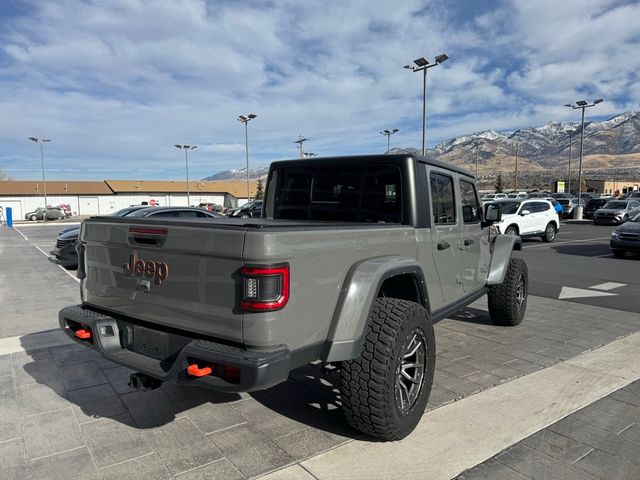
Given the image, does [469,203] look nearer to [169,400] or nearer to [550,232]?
[169,400]

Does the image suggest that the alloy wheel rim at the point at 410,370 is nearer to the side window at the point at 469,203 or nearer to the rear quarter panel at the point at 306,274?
the rear quarter panel at the point at 306,274

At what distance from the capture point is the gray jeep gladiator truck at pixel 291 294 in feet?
8.27

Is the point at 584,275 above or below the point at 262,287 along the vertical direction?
below

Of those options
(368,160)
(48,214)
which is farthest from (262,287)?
(48,214)

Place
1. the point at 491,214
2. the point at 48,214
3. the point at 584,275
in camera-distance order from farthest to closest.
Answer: the point at 48,214 → the point at 584,275 → the point at 491,214

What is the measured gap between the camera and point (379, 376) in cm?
295

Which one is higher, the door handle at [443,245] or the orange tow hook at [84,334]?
the door handle at [443,245]

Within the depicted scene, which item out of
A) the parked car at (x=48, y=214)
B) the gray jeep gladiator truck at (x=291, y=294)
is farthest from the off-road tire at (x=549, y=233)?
the parked car at (x=48, y=214)

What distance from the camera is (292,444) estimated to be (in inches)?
125

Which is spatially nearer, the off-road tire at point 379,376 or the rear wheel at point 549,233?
the off-road tire at point 379,376

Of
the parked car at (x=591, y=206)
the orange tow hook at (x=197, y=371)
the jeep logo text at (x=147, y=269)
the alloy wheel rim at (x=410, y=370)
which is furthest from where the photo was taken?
the parked car at (x=591, y=206)

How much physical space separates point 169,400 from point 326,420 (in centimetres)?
132

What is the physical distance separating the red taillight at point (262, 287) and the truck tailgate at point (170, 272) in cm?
9

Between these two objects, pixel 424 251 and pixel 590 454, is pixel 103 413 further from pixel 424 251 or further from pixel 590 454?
pixel 590 454
